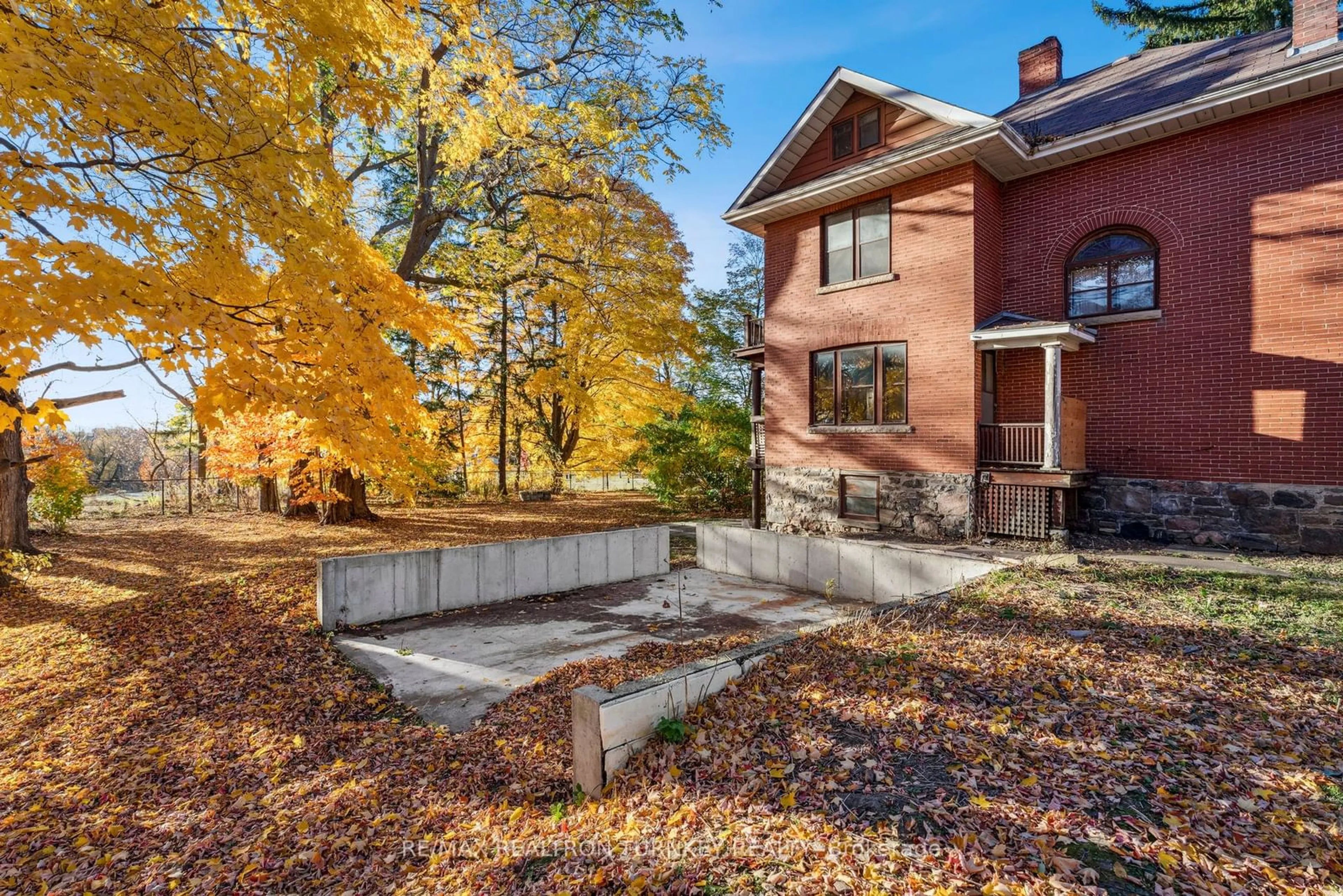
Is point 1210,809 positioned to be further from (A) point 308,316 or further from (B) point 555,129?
(B) point 555,129

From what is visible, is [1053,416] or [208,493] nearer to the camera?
[1053,416]

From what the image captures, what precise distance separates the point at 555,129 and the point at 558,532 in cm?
805

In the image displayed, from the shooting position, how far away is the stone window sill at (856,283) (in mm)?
12273

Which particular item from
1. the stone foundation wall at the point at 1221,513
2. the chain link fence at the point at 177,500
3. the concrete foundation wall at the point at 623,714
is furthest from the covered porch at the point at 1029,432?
the chain link fence at the point at 177,500

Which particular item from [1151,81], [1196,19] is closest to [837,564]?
[1151,81]

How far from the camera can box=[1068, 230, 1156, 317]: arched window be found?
10.7m

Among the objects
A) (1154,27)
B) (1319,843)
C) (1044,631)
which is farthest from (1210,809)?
(1154,27)

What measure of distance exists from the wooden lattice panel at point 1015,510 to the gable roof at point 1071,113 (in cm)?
615

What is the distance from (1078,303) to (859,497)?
5484 millimetres

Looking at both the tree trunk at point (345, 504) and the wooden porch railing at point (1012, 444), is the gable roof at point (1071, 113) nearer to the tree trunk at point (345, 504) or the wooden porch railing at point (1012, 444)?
the wooden porch railing at point (1012, 444)

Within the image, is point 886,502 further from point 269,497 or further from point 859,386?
point 269,497

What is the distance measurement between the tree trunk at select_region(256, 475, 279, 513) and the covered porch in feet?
57.8

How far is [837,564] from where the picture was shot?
10.0m

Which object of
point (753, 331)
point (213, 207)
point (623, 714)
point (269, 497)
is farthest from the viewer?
point (269, 497)
